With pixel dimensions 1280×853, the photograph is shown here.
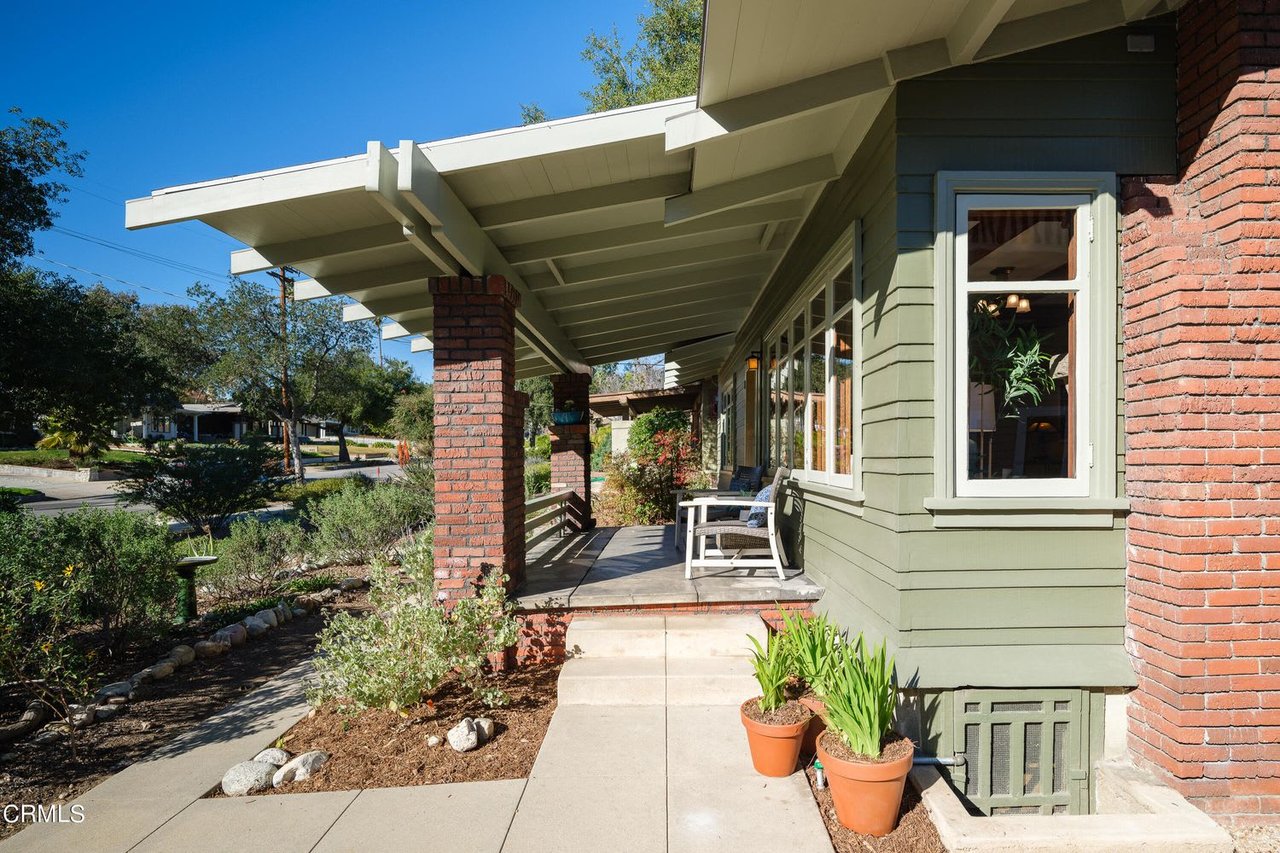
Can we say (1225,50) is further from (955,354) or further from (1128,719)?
(1128,719)

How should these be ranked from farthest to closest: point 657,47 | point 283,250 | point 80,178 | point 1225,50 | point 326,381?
point 326,381, point 657,47, point 80,178, point 283,250, point 1225,50

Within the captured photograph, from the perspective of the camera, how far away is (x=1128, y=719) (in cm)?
302

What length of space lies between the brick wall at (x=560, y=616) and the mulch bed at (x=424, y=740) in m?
0.15

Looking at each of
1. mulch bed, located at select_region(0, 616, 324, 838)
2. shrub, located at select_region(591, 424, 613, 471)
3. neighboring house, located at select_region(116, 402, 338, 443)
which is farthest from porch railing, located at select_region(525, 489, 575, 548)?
neighboring house, located at select_region(116, 402, 338, 443)

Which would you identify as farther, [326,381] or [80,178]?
[326,381]

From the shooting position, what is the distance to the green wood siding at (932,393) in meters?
3.02

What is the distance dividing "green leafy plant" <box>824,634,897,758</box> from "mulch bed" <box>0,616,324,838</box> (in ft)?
11.3

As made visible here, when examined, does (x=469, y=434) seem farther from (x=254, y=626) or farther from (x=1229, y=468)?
(x=1229, y=468)

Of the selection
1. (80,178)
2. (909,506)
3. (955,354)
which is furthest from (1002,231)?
(80,178)

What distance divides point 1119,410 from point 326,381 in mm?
24130

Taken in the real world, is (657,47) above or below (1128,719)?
above

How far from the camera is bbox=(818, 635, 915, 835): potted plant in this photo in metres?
2.48

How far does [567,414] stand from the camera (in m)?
8.55

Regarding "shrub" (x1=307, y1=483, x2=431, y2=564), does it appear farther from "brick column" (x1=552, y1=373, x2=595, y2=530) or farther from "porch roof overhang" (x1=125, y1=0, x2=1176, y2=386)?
"porch roof overhang" (x1=125, y1=0, x2=1176, y2=386)
